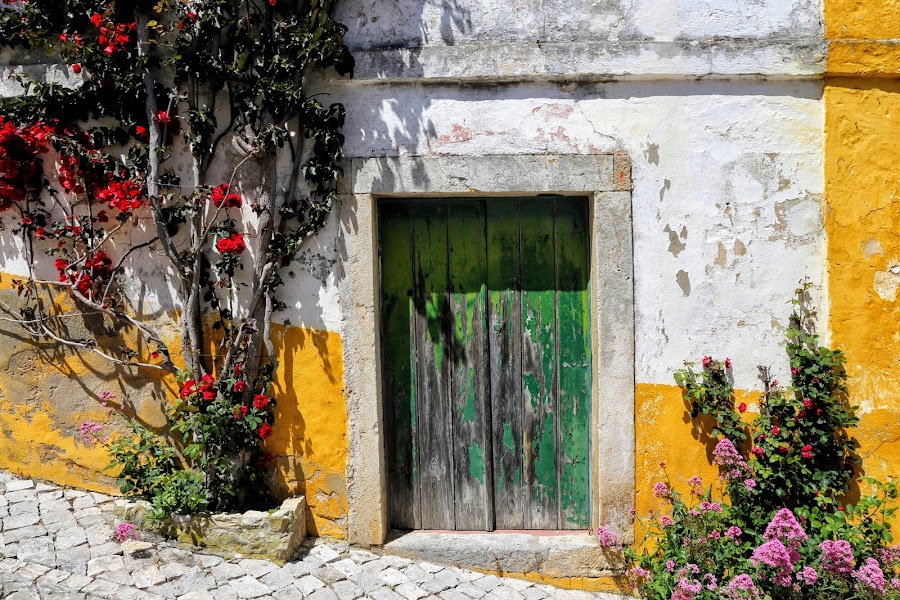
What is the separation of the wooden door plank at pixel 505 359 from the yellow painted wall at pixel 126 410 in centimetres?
84

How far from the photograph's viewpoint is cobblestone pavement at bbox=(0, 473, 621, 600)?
3193mm

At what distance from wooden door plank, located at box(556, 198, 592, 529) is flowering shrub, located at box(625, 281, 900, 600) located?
41 cm

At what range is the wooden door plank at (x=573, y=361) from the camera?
→ 375cm

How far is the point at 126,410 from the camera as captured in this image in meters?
3.87

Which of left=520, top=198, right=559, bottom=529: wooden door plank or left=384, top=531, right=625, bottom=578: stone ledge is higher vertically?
left=520, top=198, right=559, bottom=529: wooden door plank

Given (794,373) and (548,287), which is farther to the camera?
(548,287)

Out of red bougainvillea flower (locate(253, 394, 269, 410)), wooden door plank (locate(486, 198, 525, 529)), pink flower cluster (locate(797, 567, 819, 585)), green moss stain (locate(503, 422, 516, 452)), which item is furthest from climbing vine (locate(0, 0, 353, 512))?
pink flower cluster (locate(797, 567, 819, 585))

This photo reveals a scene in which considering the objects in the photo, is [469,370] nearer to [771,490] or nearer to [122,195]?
[771,490]

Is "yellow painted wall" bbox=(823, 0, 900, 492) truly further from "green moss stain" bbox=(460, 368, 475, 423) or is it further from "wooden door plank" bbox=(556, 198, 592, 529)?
"green moss stain" bbox=(460, 368, 475, 423)

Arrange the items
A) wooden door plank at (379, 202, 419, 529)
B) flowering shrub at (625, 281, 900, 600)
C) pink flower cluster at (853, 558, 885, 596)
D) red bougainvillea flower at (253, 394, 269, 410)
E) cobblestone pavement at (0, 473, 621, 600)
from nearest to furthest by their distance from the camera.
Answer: pink flower cluster at (853, 558, 885, 596) < cobblestone pavement at (0, 473, 621, 600) < flowering shrub at (625, 281, 900, 600) < red bougainvillea flower at (253, 394, 269, 410) < wooden door plank at (379, 202, 419, 529)

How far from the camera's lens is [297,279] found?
3.67 meters

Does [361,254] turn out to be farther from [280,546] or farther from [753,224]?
[753,224]

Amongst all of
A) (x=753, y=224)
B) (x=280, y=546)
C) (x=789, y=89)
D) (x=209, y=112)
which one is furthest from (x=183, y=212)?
(x=789, y=89)

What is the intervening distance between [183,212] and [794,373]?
3.25 metres
